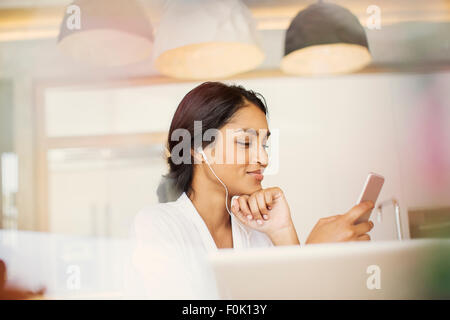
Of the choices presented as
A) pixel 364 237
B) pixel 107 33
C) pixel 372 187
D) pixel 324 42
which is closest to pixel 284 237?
pixel 364 237

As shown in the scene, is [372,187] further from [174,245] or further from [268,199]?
[174,245]

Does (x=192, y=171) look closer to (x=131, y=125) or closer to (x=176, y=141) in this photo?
(x=176, y=141)

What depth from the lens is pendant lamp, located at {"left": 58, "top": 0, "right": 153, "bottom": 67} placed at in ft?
5.46

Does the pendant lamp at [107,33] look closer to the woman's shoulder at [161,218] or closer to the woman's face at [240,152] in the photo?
the woman's face at [240,152]

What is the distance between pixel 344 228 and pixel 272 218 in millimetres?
249

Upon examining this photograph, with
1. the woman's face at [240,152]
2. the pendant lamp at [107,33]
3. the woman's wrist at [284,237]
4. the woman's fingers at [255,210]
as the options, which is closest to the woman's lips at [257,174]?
→ the woman's face at [240,152]

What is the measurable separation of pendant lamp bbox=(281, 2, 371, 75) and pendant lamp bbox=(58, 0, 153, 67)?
569 mm

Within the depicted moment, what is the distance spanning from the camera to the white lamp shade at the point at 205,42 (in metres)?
1.59

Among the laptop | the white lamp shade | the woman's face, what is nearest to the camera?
the laptop

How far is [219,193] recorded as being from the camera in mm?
1508

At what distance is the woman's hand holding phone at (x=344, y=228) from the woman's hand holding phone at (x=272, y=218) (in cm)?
8

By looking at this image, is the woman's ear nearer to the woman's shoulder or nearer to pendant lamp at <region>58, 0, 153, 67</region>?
the woman's shoulder

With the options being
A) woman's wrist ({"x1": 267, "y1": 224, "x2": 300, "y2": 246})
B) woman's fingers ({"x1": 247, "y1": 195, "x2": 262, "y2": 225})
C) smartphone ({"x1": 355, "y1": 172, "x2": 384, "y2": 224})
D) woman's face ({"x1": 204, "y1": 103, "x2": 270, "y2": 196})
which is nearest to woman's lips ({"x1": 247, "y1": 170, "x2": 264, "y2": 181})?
woman's face ({"x1": 204, "y1": 103, "x2": 270, "y2": 196})
